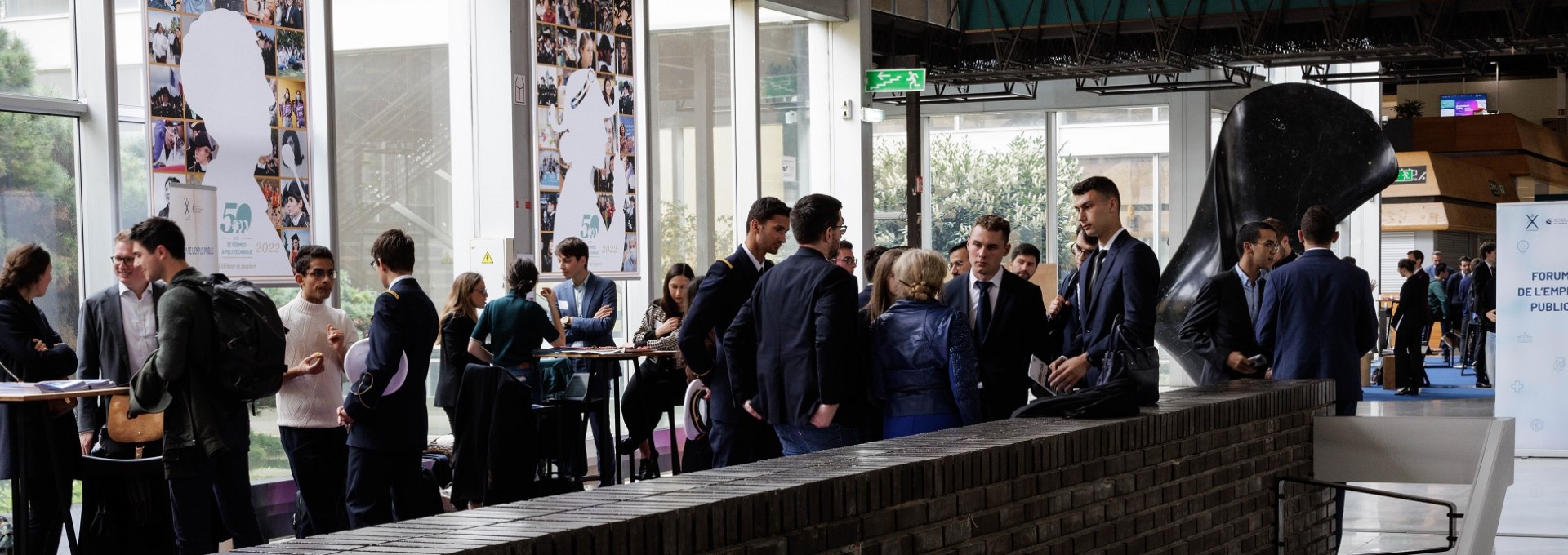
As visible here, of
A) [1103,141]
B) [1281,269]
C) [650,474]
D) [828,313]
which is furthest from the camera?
[1103,141]

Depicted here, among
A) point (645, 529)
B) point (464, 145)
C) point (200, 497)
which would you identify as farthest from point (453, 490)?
point (645, 529)

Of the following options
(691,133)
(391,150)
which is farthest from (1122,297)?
(691,133)

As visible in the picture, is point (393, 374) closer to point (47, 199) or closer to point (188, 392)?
point (188, 392)

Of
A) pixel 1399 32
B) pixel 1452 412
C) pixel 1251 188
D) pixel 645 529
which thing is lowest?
pixel 1452 412

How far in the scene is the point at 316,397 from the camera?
6234 millimetres

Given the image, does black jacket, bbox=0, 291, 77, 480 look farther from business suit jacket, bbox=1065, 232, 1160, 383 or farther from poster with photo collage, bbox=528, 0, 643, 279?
poster with photo collage, bbox=528, 0, 643, 279

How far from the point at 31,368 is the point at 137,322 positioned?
1.45ft

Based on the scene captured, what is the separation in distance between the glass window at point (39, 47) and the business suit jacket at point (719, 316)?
3.82 m

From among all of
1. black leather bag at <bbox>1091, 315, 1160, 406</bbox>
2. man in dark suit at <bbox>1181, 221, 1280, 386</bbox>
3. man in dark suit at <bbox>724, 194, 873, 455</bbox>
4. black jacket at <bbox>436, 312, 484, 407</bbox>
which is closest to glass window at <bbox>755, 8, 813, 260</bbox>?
black jacket at <bbox>436, 312, 484, 407</bbox>

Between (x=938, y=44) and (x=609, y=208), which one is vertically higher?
(x=938, y=44)

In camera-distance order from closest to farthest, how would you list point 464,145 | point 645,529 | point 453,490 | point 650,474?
point 645,529 < point 453,490 < point 650,474 < point 464,145

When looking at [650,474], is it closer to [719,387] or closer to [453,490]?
[453,490]

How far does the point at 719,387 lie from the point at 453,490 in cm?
183

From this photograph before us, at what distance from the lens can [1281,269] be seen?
6500 millimetres
